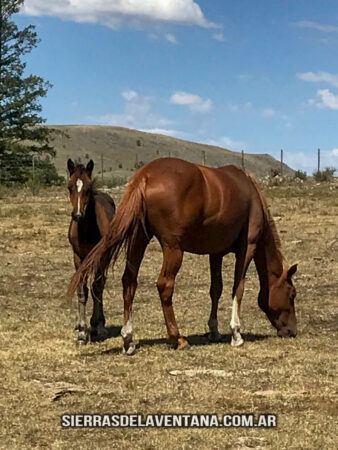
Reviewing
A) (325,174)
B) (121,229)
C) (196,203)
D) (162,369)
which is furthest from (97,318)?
(325,174)

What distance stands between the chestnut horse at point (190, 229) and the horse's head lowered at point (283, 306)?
0.04 feet

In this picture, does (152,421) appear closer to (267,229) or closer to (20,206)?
(267,229)

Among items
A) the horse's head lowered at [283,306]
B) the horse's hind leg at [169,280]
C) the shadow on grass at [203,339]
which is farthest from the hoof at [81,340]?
the horse's head lowered at [283,306]

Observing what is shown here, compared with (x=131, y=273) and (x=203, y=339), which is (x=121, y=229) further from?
(x=203, y=339)

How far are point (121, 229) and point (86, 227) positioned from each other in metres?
1.06

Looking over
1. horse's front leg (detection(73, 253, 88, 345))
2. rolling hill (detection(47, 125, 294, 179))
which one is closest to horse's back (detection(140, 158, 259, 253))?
horse's front leg (detection(73, 253, 88, 345))

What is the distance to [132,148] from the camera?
91.6 m

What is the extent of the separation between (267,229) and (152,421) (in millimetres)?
3878

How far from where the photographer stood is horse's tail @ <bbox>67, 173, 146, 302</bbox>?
7.30 m

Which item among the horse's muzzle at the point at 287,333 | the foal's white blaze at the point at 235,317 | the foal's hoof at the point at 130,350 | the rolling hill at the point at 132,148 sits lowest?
the horse's muzzle at the point at 287,333

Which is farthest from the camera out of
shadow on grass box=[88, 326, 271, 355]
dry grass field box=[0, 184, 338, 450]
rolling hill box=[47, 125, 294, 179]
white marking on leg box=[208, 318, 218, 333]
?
rolling hill box=[47, 125, 294, 179]

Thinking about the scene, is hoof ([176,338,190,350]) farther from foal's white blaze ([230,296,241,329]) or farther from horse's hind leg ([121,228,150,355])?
foal's white blaze ([230,296,241,329])

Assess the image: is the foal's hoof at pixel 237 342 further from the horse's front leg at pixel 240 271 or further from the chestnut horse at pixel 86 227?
the chestnut horse at pixel 86 227

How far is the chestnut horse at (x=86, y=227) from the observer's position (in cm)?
773
